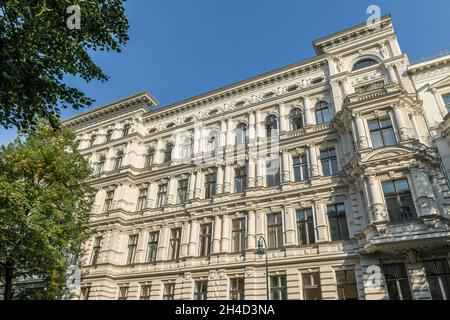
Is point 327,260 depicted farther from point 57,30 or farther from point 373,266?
point 57,30

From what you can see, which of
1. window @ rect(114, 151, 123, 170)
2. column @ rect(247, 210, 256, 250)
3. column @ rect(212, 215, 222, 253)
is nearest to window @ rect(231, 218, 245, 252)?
column @ rect(247, 210, 256, 250)

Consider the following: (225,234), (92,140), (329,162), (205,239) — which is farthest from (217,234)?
(92,140)

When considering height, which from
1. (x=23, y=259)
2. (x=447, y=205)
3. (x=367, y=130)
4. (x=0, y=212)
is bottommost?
(x=23, y=259)

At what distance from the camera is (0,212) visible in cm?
1603

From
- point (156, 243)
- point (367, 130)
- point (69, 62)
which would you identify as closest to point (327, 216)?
point (367, 130)

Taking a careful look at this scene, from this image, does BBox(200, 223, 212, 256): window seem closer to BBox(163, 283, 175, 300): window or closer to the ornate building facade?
the ornate building facade

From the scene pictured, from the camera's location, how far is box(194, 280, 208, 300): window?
20.6 m

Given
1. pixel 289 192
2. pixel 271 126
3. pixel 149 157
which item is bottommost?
pixel 289 192

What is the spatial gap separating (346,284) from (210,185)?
12.7 m

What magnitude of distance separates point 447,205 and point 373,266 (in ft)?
17.6

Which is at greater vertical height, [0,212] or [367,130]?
[367,130]

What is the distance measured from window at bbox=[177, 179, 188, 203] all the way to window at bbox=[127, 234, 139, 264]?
4.99 meters

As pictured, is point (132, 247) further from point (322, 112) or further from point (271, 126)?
point (322, 112)

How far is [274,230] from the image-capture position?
2102cm
